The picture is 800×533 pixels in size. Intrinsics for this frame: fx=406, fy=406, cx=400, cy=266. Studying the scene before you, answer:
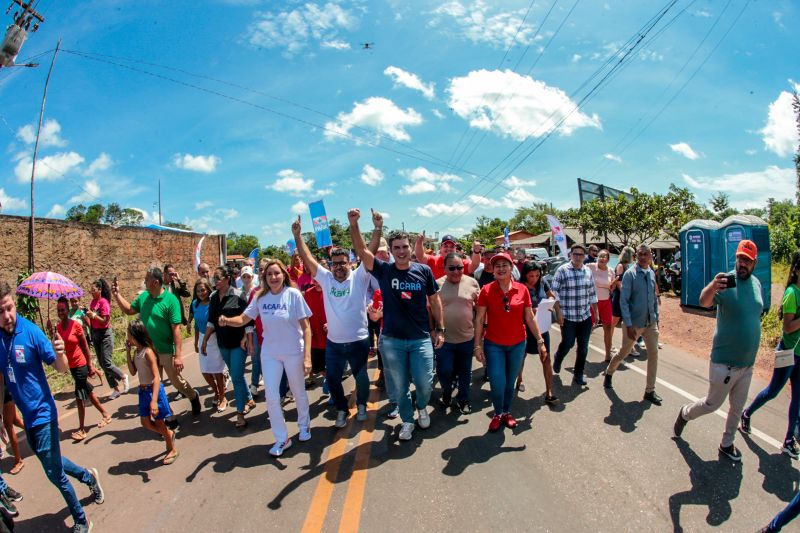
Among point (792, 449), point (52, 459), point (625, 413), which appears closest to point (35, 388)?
point (52, 459)

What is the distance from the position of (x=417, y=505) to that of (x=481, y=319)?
187cm

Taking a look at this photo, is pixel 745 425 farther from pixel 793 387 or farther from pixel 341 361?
pixel 341 361

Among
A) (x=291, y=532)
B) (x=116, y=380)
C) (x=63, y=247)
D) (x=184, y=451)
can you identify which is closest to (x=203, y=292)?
(x=184, y=451)

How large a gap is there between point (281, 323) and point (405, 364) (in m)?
1.28

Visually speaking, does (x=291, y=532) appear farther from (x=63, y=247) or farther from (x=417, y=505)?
(x=63, y=247)

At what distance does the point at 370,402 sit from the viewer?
5164 mm

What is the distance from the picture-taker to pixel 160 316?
463 cm

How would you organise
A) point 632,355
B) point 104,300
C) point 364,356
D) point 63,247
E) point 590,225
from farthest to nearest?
point 590,225 < point 63,247 < point 632,355 < point 104,300 < point 364,356

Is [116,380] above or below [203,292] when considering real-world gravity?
below

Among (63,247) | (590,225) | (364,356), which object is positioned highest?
(590,225)

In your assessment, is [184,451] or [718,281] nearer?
[718,281]

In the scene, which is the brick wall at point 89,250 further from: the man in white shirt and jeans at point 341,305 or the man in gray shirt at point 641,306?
the man in gray shirt at point 641,306

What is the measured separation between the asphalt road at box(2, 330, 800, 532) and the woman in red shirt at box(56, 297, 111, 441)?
6.7 inches

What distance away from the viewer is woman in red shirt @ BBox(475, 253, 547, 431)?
417 cm
